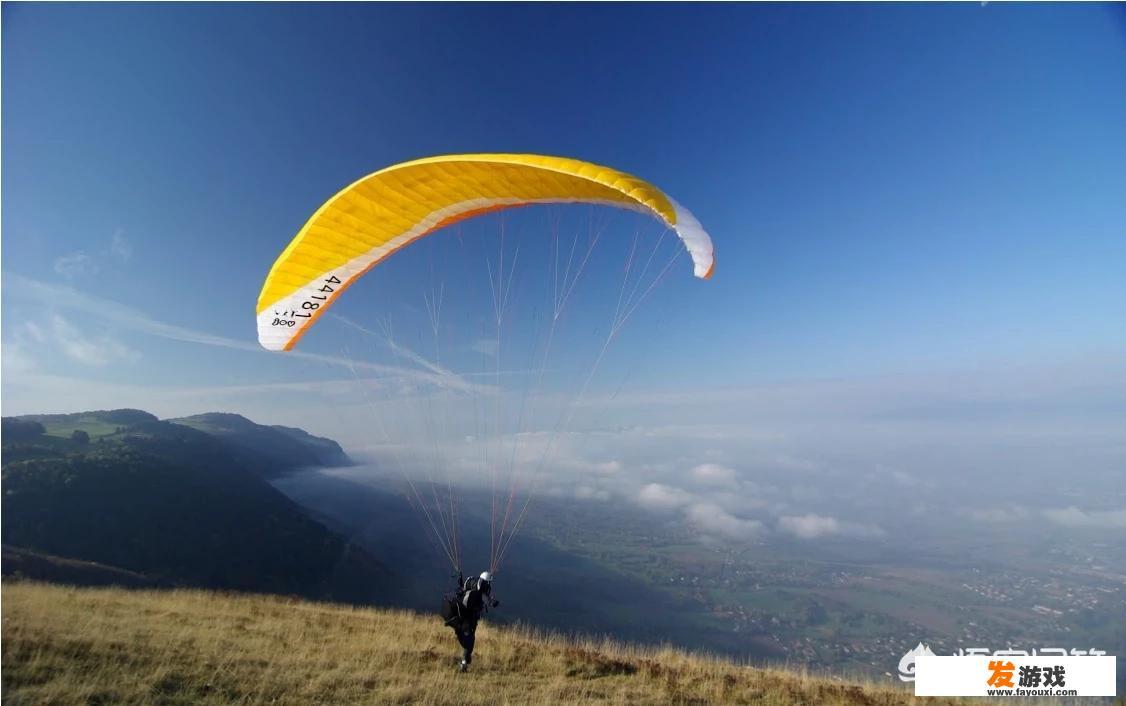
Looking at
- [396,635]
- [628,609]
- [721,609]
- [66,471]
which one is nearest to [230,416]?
[66,471]

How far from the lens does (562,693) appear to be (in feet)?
20.7

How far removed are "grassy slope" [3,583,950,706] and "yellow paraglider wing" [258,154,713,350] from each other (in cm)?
468

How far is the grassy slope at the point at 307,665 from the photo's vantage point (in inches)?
207

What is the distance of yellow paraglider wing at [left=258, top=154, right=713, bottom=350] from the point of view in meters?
6.06

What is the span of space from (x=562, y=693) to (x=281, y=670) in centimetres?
374

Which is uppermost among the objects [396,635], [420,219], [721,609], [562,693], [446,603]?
[420,219]

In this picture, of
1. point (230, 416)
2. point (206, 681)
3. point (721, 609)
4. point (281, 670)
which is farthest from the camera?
point (230, 416)

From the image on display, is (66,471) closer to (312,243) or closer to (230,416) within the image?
(312,243)

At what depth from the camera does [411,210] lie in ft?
25.6

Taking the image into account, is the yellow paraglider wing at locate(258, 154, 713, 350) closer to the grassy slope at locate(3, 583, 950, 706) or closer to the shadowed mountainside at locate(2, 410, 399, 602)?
the grassy slope at locate(3, 583, 950, 706)

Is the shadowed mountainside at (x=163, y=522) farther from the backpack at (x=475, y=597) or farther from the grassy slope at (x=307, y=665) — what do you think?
the backpack at (x=475, y=597)

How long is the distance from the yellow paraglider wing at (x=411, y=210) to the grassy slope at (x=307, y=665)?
4.68m
